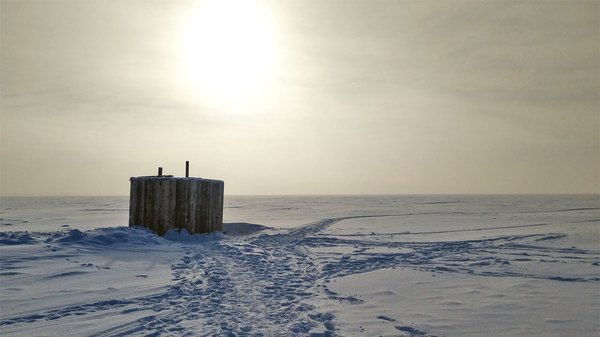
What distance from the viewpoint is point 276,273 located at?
24.0ft

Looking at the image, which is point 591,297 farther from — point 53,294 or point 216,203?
point 216,203

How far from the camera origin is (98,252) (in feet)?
27.0

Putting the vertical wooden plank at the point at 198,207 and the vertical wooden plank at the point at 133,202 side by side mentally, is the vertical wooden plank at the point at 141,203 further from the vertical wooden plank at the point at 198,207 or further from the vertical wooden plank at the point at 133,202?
the vertical wooden plank at the point at 198,207

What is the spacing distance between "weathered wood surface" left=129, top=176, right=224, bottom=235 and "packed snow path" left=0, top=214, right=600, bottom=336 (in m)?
0.55

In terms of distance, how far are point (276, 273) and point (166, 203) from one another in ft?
20.4

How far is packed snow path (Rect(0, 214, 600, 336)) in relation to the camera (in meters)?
4.30

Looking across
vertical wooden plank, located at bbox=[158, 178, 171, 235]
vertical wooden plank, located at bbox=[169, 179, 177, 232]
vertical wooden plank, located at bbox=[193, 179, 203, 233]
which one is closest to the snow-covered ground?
vertical wooden plank, located at bbox=[158, 178, 171, 235]

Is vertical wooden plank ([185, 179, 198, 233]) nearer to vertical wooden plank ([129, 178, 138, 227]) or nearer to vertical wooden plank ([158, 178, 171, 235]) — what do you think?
vertical wooden plank ([158, 178, 171, 235])

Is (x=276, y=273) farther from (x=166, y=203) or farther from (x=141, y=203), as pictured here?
(x=141, y=203)

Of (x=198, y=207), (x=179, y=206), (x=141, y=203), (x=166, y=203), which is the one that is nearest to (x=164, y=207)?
(x=166, y=203)

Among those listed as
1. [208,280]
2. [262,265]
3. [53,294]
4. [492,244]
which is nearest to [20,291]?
[53,294]

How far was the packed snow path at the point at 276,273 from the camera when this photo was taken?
14.1 ft

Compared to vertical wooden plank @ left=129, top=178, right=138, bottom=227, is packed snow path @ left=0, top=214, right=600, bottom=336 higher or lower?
lower

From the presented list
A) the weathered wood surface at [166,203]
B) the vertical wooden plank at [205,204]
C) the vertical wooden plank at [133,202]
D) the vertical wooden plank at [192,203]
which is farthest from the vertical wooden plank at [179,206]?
the vertical wooden plank at [133,202]
